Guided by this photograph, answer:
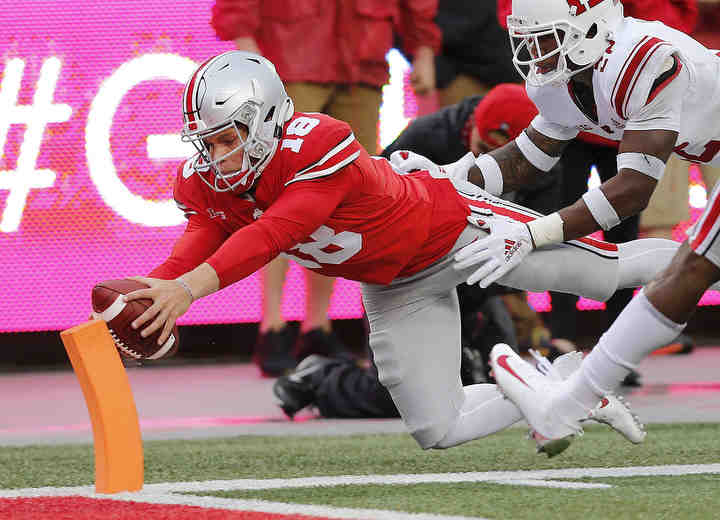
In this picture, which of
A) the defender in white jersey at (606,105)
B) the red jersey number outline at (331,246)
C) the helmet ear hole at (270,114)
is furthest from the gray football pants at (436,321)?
the helmet ear hole at (270,114)

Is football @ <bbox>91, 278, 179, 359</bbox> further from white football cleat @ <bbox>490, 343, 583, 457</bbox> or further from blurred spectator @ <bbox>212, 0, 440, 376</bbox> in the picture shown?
blurred spectator @ <bbox>212, 0, 440, 376</bbox>

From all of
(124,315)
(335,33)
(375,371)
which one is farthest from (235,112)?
(335,33)

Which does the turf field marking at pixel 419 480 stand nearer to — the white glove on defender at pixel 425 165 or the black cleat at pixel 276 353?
the white glove on defender at pixel 425 165

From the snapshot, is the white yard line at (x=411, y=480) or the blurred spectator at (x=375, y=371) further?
the blurred spectator at (x=375, y=371)

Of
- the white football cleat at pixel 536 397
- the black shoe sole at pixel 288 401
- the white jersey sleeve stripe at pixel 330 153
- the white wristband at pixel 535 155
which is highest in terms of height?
the white jersey sleeve stripe at pixel 330 153

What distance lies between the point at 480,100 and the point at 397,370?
5.40 ft

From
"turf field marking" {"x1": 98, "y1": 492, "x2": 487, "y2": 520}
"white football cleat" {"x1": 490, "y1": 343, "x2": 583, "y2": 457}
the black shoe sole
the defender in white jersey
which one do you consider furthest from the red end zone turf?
the black shoe sole

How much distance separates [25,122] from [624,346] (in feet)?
12.9

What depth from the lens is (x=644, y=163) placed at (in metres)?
3.33

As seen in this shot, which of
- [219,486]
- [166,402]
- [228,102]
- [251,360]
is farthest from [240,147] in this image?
[251,360]

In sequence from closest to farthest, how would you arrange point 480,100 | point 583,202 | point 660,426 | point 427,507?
point 427,507, point 583,202, point 660,426, point 480,100

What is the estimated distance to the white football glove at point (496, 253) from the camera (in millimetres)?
3377

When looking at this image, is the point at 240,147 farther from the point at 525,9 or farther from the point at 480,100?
the point at 480,100

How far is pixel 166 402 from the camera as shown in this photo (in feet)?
18.1
